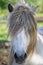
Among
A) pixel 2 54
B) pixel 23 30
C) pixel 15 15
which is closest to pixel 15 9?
pixel 15 15

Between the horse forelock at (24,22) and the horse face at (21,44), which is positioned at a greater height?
the horse forelock at (24,22)

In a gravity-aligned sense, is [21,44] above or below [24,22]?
below

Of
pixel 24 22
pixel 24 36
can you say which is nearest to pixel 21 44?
pixel 24 36

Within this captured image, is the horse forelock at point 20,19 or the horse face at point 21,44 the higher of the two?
the horse forelock at point 20,19

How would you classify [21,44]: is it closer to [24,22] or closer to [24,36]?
[24,36]

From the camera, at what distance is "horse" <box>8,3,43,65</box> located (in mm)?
2605

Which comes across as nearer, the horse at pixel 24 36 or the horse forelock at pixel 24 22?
the horse at pixel 24 36

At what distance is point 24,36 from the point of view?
264 centimetres

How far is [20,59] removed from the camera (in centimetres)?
259

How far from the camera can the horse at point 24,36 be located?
8.55 feet

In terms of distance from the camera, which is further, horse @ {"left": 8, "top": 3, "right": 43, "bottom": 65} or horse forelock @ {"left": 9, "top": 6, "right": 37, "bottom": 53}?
horse forelock @ {"left": 9, "top": 6, "right": 37, "bottom": 53}

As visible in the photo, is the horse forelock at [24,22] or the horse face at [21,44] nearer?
the horse face at [21,44]

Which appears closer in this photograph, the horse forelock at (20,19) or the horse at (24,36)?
the horse at (24,36)

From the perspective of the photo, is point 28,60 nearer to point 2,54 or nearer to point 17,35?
point 17,35
